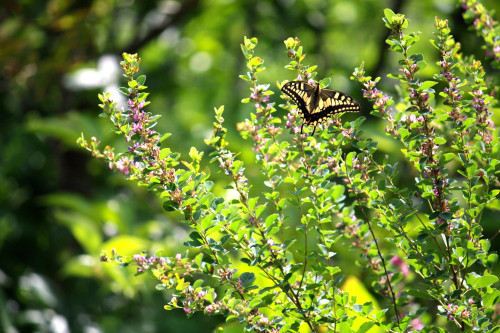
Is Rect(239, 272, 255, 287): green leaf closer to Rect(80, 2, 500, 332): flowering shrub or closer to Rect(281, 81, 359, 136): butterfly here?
Rect(80, 2, 500, 332): flowering shrub

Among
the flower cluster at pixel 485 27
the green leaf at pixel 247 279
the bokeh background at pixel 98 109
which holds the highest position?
the bokeh background at pixel 98 109

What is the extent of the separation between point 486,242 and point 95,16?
3013 mm

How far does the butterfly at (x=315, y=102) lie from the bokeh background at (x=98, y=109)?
1.56m

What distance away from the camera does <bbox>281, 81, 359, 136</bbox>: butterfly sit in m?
1.08

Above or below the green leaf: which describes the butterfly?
above

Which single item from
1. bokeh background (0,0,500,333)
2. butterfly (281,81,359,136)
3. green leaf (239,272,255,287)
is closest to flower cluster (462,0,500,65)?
butterfly (281,81,359,136)

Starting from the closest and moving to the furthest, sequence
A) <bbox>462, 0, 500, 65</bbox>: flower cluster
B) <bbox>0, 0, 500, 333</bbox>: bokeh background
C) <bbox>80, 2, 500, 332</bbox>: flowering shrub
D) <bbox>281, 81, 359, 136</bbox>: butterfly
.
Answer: <bbox>80, 2, 500, 332</bbox>: flowering shrub
<bbox>281, 81, 359, 136</bbox>: butterfly
<bbox>462, 0, 500, 65</bbox>: flower cluster
<bbox>0, 0, 500, 333</bbox>: bokeh background

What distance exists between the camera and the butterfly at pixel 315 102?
1075 mm

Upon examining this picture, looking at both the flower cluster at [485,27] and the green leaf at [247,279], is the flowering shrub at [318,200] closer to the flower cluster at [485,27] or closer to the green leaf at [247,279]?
the green leaf at [247,279]

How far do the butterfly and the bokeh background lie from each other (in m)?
1.56

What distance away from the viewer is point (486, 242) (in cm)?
96

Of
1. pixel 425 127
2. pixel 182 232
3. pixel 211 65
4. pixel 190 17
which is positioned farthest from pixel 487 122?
pixel 211 65

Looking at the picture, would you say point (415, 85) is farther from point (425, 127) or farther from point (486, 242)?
→ point (486, 242)

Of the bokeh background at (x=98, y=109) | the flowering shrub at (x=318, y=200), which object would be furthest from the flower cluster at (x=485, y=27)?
the bokeh background at (x=98, y=109)
